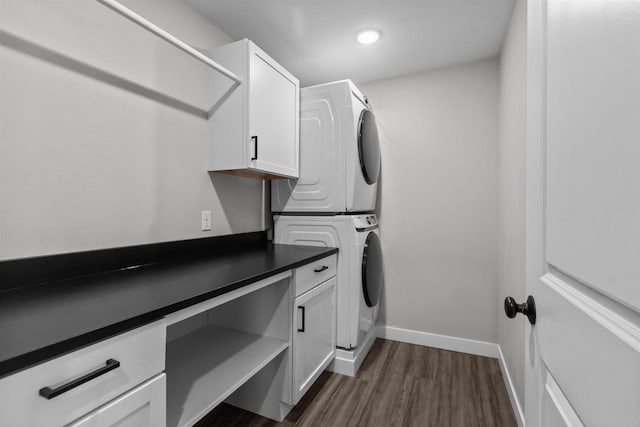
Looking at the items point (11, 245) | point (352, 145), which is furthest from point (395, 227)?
point (11, 245)

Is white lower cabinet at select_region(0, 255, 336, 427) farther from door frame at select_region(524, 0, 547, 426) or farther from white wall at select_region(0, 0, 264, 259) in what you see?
door frame at select_region(524, 0, 547, 426)

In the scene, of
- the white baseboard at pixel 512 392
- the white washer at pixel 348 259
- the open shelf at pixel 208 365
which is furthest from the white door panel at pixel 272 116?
Answer: the white baseboard at pixel 512 392

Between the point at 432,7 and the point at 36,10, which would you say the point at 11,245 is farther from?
the point at 432,7

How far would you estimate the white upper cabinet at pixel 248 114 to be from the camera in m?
1.72

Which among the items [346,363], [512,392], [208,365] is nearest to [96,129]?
[208,365]

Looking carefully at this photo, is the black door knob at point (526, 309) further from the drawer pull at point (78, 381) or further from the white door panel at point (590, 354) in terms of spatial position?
the drawer pull at point (78, 381)

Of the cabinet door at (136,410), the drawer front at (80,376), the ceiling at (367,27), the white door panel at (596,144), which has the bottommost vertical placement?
the cabinet door at (136,410)

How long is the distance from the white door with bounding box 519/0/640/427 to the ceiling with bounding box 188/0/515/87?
4.55ft

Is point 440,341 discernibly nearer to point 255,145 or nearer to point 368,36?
A: point 255,145

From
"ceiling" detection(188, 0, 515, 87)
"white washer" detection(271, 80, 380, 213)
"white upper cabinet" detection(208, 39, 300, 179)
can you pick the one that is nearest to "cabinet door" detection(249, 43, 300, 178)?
"white upper cabinet" detection(208, 39, 300, 179)

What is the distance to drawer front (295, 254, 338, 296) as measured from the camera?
164 centimetres

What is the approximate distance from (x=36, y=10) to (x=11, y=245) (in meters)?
0.88

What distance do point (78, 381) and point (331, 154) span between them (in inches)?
70.4

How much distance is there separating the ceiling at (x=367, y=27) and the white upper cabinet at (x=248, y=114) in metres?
0.29
